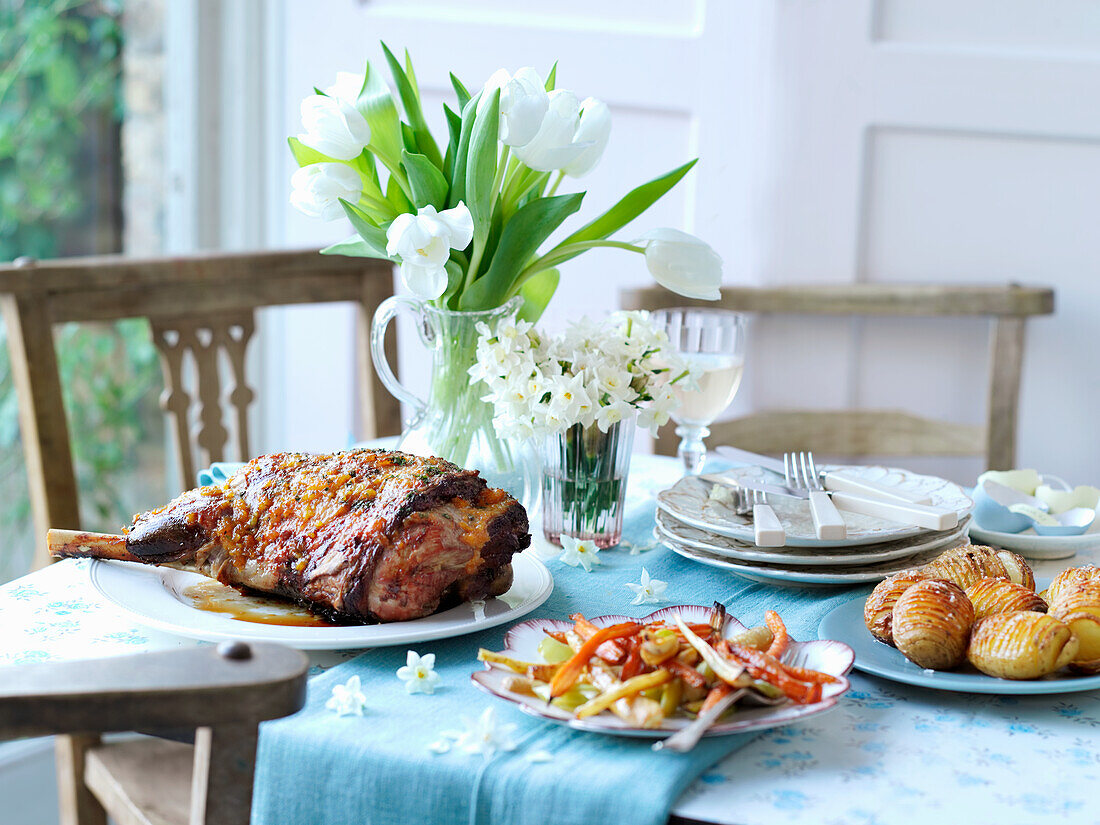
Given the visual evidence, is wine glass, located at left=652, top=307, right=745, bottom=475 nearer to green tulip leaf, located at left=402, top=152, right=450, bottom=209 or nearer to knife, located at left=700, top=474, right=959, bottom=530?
knife, located at left=700, top=474, right=959, bottom=530

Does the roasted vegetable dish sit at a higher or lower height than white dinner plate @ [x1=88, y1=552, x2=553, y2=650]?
higher

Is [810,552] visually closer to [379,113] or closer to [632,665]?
[632,665]

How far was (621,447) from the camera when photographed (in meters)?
1.03

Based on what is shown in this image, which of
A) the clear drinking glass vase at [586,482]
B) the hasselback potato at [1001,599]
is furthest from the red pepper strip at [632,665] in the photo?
the clear drinking glass vase at [586,482]

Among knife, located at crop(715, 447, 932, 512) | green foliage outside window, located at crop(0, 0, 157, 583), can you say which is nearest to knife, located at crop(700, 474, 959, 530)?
knife, located at crop(715, 447, 932, 512)

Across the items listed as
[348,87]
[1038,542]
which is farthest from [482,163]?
[1038,542]

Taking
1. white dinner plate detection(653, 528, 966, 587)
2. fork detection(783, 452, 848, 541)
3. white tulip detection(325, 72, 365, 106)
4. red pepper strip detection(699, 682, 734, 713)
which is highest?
white tulip detection(325, 72, 365, 106)

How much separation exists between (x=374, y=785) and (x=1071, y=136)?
1.85 m

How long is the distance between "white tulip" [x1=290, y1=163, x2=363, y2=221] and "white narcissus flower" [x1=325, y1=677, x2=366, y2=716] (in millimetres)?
465

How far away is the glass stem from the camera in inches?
49.8

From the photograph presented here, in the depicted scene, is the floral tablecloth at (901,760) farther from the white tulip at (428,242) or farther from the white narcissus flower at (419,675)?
the white tulip at (428,242)

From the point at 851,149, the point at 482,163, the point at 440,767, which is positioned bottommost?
the point at 440,767

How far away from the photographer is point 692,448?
128 centimetres

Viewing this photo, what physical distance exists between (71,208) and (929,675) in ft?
6.51
